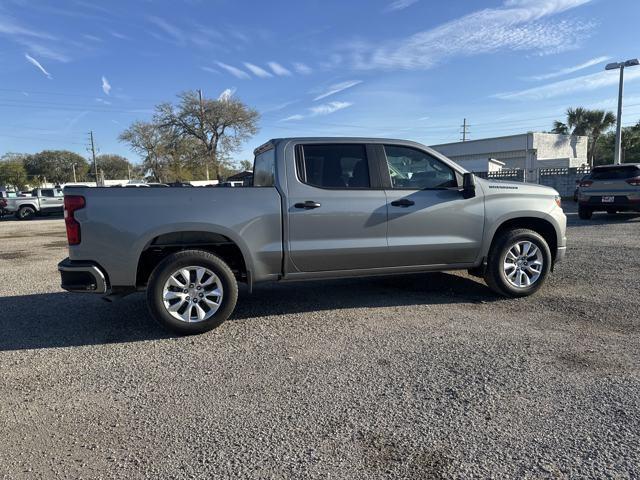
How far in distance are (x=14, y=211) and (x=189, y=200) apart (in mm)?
25985

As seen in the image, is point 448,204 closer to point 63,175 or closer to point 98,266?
point 98,266

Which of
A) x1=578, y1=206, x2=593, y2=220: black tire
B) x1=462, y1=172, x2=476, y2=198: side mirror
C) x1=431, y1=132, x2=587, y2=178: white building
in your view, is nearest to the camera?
x1=462, y1=172, x2=476, y2=198: side mirror

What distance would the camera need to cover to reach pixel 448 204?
5355 mm

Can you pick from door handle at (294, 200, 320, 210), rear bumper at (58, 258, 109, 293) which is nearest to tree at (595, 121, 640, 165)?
door handle at (294, 200, 320, 210)

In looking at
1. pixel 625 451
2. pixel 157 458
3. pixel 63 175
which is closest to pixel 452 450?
pixel 625 451

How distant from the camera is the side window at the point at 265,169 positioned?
16.8 feet

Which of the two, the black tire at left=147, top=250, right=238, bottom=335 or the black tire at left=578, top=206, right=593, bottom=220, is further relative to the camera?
the black tire at left=578, top=206, right=593, bottom=220

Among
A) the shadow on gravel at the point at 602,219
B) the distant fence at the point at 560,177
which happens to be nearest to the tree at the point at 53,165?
the distant fence at the point at 560,177

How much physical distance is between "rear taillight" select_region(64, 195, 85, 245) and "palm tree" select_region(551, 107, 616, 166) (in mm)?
53993

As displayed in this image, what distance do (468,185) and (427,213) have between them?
56 centimetres

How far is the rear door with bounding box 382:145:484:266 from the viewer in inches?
205

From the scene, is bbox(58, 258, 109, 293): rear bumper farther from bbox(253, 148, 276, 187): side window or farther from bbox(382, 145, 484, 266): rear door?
bbox(382, 145, 484, 266): rear door

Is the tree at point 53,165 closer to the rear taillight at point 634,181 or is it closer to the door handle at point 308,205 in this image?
the rear taillight at point 634,181

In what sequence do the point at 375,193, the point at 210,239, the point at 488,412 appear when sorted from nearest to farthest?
the point at 488,412, the point at 210,239, the point at 375,193
